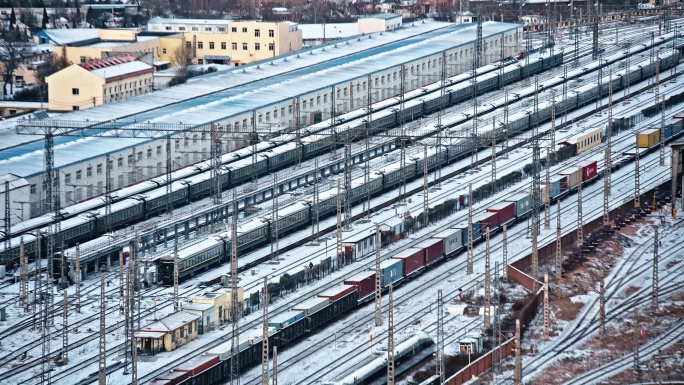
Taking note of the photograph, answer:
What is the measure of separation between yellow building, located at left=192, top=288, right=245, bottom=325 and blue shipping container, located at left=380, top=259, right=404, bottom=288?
15.5 ft

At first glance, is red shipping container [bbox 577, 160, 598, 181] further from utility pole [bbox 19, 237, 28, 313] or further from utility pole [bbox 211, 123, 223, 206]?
utility pole [bbox 19, 237, 28, 313]

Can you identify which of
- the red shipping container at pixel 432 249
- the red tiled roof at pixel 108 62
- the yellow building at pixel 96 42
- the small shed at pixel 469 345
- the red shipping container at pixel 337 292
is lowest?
the small shed at pixel 469 345

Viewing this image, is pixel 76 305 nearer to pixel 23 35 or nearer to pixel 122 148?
pixel 122 148

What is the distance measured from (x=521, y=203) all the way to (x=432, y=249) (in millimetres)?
7718

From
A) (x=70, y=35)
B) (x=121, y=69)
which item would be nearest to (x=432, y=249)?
(x=121, y=69)

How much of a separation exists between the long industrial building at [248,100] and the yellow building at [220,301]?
37.6 feet

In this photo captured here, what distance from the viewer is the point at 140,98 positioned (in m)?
68.9

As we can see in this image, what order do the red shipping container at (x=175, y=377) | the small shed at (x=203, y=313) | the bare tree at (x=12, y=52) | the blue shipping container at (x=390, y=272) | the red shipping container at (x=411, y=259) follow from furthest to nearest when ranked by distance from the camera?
1. the bare tree at (x=12, y=52)
2. the red shipping container at (x=411, y=259)
3. the blue shipping container at (x=390, y=272)
4. the small shed at (x=203, y=313)
5. the red shipping container at (x=175, y=377)

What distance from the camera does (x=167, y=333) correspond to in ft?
129

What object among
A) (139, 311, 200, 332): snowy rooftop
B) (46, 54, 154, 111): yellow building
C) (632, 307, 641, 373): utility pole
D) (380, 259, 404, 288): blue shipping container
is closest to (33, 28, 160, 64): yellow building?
(46, 54, 154, 111): yellow building

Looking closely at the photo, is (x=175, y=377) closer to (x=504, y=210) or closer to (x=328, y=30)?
(x=504, y=210)

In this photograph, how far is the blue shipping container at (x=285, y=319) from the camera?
3938cm

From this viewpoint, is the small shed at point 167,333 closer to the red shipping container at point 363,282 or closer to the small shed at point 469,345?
the red shipping container at point 363,282

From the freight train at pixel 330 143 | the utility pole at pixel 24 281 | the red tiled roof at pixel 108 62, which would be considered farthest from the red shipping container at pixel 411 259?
the red tiled roof at pixel 108 62
